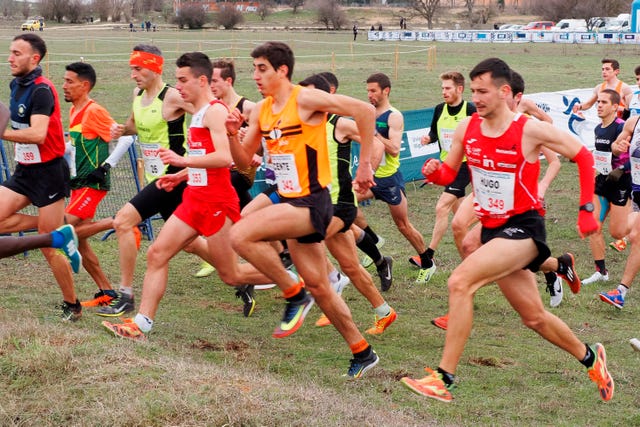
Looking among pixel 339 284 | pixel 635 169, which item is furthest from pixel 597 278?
pixel 339 284

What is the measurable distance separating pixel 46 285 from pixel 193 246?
1.80 meters

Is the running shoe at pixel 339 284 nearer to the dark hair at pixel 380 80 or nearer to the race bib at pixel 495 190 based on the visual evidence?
the dark hair at pixel 380 80

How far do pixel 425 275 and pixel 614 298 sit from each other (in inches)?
77.4

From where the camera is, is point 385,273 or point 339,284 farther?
point 385,273

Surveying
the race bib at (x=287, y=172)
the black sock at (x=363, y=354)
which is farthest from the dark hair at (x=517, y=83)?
the black sock at (x=363, y=354)

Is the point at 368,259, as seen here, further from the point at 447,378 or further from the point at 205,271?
the point at 447,378

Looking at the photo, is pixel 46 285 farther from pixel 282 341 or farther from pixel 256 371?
pixel 256 371

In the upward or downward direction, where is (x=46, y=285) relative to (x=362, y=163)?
downward

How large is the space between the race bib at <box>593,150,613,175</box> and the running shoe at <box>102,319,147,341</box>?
5.83 m

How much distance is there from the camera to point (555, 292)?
820cm

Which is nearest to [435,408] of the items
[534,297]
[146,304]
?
[534,297]

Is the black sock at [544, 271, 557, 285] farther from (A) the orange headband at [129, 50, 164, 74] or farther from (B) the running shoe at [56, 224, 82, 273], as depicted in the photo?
(B) the running shoe at [56, 224, 82, 273]

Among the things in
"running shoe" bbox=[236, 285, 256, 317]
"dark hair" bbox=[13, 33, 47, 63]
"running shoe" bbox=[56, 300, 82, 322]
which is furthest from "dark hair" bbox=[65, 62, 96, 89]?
"running shoe" bbox=[236, 285, 256, 317]

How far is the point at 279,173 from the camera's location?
6297 millimetres
